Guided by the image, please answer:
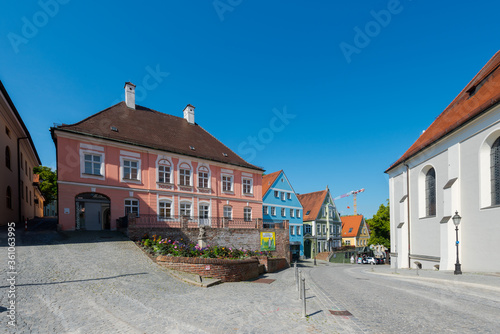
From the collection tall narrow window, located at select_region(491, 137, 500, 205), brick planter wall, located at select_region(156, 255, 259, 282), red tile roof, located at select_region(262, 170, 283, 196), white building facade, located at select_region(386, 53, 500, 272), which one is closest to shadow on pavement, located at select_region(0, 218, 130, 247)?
brick planter wall, located at select_region(156, 255, 259, 282)

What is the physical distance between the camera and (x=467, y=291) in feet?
31.7

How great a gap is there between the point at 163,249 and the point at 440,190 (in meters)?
17.0

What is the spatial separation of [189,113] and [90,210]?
1485cm

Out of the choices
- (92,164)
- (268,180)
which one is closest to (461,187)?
(92,164)

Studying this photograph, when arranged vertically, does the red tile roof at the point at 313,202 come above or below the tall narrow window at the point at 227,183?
below

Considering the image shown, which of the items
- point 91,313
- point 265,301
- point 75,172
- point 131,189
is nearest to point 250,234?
point 131,189

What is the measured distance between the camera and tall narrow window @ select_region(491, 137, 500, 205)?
14.2 m

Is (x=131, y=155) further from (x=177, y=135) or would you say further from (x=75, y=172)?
(x=177, y=135)

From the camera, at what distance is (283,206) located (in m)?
40.0

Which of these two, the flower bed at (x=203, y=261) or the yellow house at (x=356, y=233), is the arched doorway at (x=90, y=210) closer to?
the flower bed at (x=203, y=261)

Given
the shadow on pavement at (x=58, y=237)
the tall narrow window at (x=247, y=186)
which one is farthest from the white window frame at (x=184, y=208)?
the shadow on pavement at (x=58, y=237)

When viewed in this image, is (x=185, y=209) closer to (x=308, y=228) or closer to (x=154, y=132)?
(x=154, y=132)

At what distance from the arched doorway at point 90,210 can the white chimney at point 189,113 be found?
13.1 metres

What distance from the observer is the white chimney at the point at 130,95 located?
2752 centimetres
